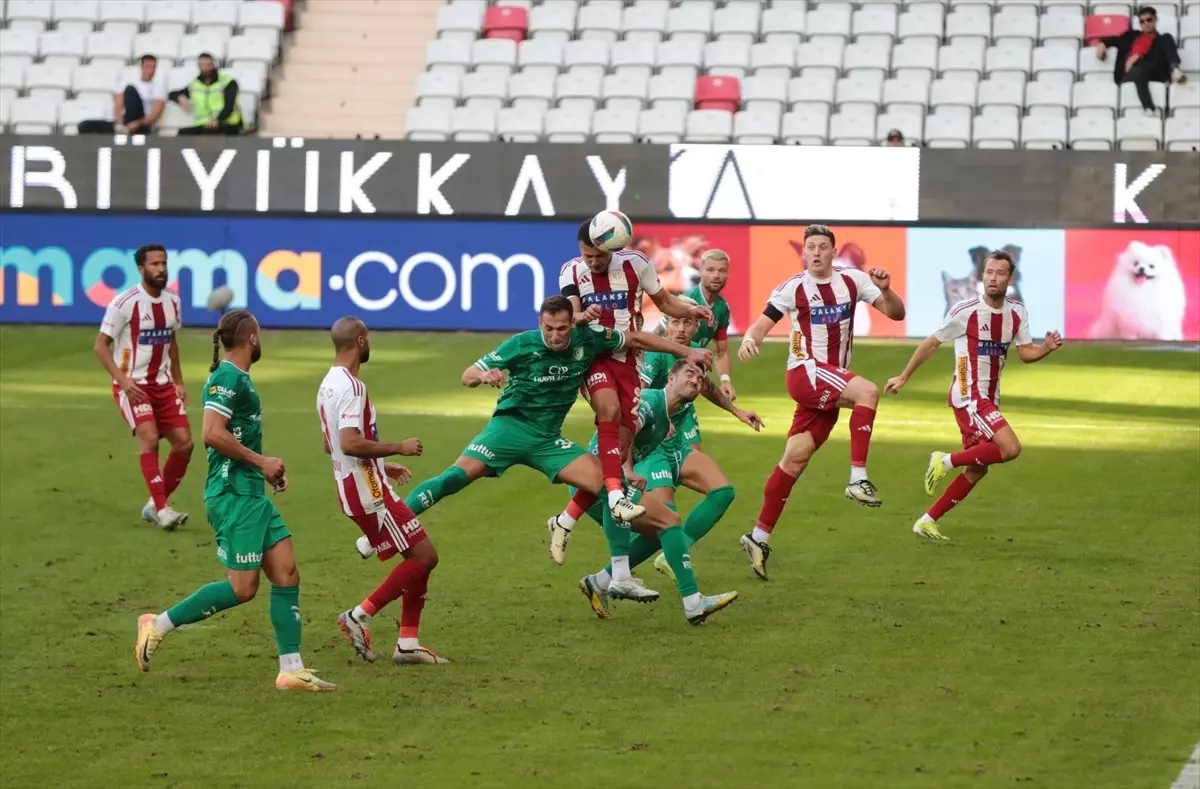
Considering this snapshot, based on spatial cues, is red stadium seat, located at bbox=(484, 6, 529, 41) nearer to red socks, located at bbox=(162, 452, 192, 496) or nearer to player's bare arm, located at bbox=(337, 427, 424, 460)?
red socks, located at bbox=(162, 452, 192, 496)

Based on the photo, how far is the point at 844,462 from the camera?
57.1ft

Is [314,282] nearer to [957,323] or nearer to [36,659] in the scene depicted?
[957,323]

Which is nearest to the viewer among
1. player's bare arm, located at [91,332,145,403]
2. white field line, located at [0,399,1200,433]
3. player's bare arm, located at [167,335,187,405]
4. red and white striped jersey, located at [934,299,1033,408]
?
red and white striped jersey, located at [934,299,1033,408]

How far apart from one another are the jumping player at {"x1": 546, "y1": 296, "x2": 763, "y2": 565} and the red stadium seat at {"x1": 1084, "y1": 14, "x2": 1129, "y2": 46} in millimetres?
18788

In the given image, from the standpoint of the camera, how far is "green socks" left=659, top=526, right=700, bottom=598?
10.9 metres

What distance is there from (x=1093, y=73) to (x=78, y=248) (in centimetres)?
1555

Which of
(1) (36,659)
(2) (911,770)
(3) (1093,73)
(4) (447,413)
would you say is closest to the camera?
(2) (911,770)

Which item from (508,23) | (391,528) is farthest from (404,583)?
(508,23)

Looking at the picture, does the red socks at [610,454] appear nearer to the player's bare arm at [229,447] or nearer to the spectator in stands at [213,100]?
the player's bare arm at [229,447]

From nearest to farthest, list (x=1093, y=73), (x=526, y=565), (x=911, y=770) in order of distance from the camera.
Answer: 1. (x=911, y=770)
2. (x=526, y=565)
3. (x=1093, y=73)

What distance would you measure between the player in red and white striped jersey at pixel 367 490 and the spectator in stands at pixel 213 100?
60.2 ft

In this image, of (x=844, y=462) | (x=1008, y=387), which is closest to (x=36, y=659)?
(x=844, y=462)

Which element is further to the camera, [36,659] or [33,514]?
[33,514]

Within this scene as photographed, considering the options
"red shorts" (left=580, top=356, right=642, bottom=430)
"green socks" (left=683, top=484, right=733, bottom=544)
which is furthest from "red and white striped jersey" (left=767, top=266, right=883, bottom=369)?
"red shorts" (left=580, top=356, right=642, bottom=430)
